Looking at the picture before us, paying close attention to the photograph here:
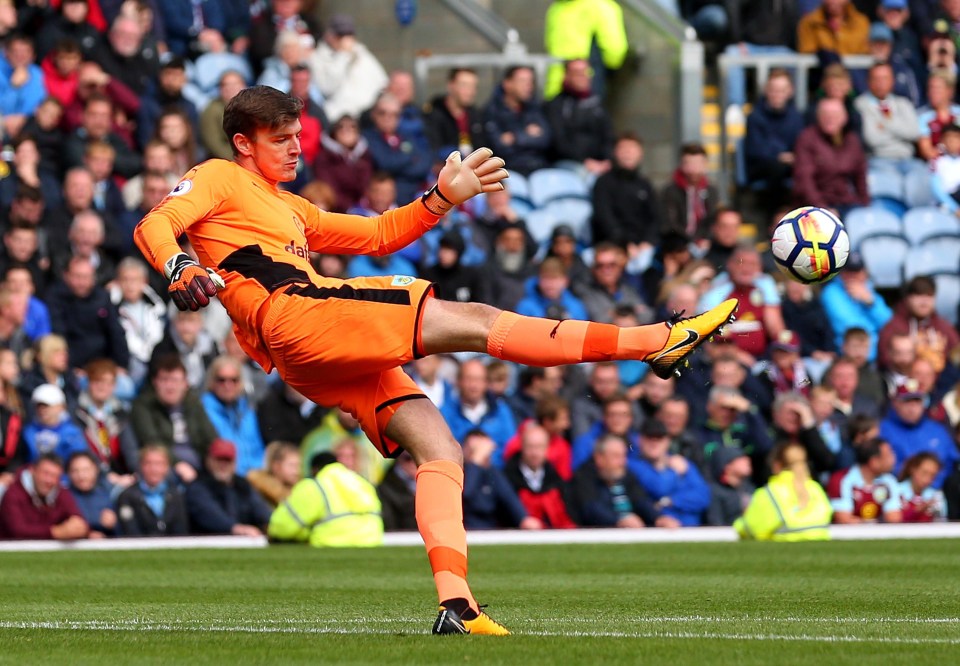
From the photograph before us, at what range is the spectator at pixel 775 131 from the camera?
63.5ft

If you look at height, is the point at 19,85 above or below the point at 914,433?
above

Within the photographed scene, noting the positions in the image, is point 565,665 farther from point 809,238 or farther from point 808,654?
point 809,238

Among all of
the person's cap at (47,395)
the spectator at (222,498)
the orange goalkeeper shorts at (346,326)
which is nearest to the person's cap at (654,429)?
the spectator at (222,498)

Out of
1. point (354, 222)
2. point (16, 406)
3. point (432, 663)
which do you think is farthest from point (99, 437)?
point (432, 663)

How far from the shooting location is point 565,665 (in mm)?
6055

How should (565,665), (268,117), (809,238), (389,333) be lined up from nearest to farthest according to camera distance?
1. (565,665)
2. (389,333)
3. (268,117)
4. (809,238)

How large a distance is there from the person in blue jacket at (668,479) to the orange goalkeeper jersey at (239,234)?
28.3 feet

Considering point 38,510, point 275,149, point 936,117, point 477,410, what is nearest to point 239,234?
point 275,149

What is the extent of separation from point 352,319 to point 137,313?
969 centimetres

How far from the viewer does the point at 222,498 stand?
1566 cm

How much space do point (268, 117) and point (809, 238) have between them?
2.38m

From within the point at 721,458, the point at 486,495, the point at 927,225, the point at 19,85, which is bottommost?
the point at 486,495

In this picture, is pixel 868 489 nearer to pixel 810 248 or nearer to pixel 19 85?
pixel 19 85

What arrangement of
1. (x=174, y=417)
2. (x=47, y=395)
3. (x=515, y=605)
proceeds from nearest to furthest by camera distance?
1. (x=515, y=605)
2. (x=47, y=395)
3. (x=174, y=417)
